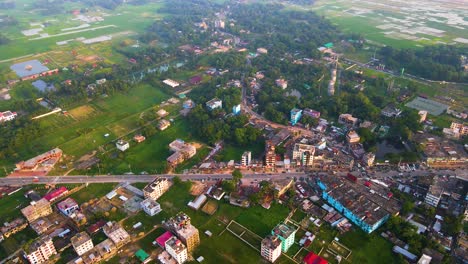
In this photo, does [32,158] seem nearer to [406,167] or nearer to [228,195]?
[228,195]

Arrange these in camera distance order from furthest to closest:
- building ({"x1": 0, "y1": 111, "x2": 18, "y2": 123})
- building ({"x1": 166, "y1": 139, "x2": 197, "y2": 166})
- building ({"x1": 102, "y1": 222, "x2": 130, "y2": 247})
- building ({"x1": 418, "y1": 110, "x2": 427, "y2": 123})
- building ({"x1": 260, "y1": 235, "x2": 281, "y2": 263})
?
building ({"x1": 0, "y1": 111, "x2": 18, "y2": 123}), building ({"x1": 418, "y1": 110, "x2": 427, "y2": 123}), building ({"x1": 166, "y1": 139, "x2": 197, "y2": 166}), building ({"x1": 102, "y1": 222, "x2": 130, "y2": 247}), building ({"x1": 260, "y1": 235, "x2": 281, "y2": 263})

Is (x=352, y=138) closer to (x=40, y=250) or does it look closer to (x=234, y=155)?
(x=234, y=155)

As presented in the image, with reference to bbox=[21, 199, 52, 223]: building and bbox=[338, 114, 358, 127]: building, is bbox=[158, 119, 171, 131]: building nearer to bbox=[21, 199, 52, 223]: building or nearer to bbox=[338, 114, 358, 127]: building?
bbox=[21, 199, 52, 223]: building

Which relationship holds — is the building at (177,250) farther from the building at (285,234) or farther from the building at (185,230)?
the building at (285,234)

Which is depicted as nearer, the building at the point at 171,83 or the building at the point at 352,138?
the building at the point at 352,138

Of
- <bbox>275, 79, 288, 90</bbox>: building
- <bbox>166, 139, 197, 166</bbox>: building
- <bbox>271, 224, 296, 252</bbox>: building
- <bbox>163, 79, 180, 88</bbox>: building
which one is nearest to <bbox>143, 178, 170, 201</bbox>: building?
<bbox>166, 139, 197, 166</bbox>: building

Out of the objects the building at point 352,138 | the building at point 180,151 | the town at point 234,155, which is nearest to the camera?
the town at point 234,155

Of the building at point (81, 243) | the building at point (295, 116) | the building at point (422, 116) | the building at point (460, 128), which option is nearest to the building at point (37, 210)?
the building at point (81, 243)
